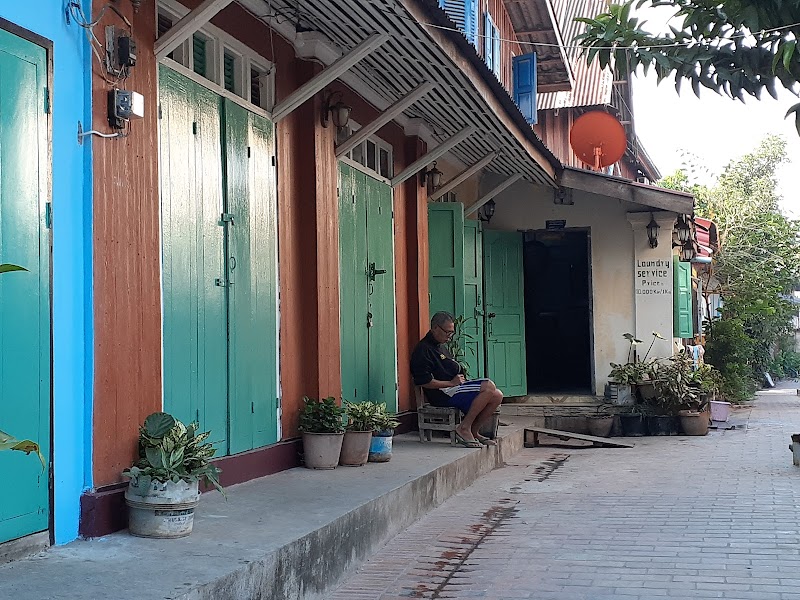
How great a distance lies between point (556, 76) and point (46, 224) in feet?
46.3

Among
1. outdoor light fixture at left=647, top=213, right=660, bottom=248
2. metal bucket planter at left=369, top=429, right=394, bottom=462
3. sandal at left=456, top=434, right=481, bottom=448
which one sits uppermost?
outdoor light fixture at left=647, top=213, right=660, bottom=248

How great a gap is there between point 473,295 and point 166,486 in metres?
7.92

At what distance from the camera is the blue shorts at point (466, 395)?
9102mm

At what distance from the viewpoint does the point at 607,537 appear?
629 centimetres

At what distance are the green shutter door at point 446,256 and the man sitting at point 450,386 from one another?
174 centimetres

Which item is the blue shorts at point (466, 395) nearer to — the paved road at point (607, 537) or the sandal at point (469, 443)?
the sandal at point (469, 443)

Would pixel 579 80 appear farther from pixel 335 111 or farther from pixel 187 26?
pixel 187 26

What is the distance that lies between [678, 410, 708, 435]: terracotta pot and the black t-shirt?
443 centimetres

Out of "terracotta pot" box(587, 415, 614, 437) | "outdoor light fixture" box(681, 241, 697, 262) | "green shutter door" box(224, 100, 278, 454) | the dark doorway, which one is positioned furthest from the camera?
the dark doorway

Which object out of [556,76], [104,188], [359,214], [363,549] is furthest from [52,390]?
[556,76]

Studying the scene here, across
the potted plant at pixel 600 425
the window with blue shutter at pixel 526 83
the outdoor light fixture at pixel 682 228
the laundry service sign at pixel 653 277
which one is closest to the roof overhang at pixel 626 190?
the outdoor light fixture at pixel 682 228

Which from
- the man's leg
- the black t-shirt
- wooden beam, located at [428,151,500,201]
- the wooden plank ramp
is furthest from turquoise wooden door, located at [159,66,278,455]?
the wooden plank ramp

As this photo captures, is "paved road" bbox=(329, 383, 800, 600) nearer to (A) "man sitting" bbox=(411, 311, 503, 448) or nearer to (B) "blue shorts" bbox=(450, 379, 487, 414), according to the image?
(A) "man sitting" bbox=(411, 311, 503, 448)

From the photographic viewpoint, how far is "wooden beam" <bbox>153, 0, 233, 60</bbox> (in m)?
5.23
